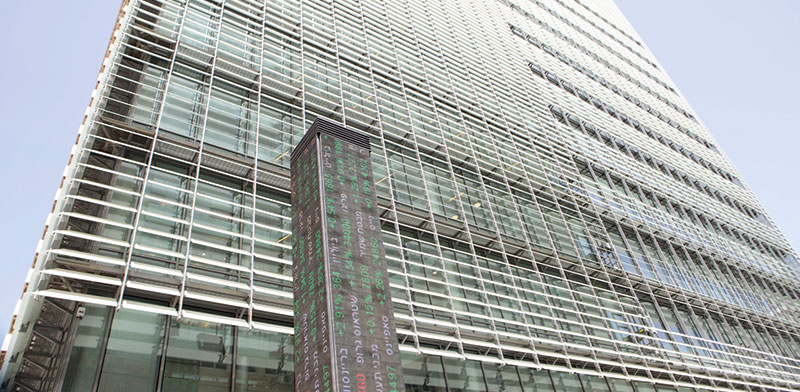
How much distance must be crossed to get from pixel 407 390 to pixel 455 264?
4853 millimetres

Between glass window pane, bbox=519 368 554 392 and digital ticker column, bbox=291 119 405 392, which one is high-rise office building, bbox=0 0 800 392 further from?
digital ticker column, bbox=291 119 405 392

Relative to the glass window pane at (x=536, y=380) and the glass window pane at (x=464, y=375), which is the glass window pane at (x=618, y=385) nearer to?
the glass window pane at (x=536, y=380)

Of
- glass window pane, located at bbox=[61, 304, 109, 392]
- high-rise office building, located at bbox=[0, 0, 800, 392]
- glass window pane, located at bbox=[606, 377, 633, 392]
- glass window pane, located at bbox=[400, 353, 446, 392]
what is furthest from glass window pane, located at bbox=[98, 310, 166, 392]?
glass window pane, located at bbox=[606, 377, 633, 392]

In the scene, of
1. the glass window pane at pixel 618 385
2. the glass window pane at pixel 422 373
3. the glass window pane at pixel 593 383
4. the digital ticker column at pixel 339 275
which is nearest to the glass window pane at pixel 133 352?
the digital ticker column at pixel 339 275

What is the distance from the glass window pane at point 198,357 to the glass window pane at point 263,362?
27cm

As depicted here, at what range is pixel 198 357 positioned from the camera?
9445 millimetres

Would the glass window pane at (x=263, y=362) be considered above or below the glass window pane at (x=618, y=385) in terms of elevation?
above

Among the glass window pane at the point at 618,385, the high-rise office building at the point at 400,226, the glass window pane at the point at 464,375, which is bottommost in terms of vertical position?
the glass window pane at the point at 618,385

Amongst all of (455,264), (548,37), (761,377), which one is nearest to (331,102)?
(455,264)

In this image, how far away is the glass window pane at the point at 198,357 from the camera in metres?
9.05

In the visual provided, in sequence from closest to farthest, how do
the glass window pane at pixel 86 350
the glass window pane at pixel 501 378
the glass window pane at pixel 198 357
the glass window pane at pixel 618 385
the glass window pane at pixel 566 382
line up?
the glass window pane at pixel 86 350
the glass window pane at pixel 198 357
the glass window pane at pixel 501 378
the glass window pane at pixel 566 382
the glass window pane at pixel 618 385

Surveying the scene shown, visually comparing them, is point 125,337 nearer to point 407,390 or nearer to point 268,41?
point 407,390

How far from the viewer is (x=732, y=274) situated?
2672 cm

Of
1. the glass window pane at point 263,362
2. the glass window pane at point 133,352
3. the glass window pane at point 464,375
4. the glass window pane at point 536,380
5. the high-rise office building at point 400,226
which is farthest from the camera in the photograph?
the glass window pane at point 536,380
